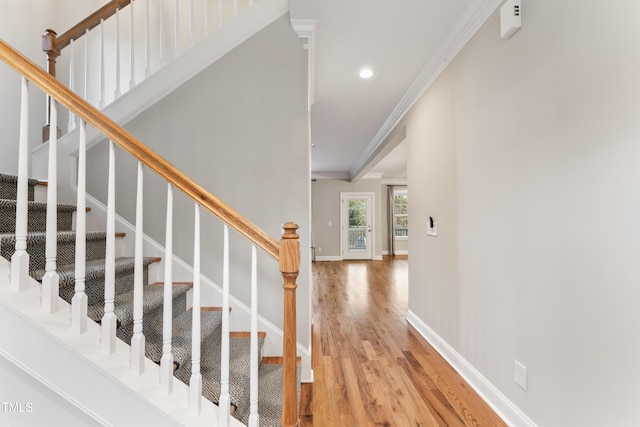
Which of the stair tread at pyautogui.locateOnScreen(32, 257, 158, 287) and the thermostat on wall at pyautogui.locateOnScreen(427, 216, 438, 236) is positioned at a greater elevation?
the thermostat on wall at pyautogui.locateOnScreen(427, 216, 438, 236)

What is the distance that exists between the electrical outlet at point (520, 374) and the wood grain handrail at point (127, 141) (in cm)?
148

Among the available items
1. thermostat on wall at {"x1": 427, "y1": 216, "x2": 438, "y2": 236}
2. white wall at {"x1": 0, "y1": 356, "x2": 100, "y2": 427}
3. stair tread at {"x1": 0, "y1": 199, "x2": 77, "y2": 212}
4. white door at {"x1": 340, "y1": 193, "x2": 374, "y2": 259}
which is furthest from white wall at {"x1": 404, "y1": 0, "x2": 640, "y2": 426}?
white door at {"x1": 340, "y1": 193, "x2": 374, "y2": 259}

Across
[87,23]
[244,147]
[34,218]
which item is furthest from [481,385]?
[87,23]

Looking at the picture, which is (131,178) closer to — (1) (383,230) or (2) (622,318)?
(2) (622,318)

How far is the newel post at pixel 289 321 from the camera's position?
50.3 inches

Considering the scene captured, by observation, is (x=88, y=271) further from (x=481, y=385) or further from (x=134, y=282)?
(x=481, y=385)

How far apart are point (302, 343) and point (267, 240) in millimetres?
1291

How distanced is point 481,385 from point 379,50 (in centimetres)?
256

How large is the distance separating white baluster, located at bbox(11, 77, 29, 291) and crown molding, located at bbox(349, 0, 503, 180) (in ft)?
7.97

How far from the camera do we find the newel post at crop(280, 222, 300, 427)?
1.28 m

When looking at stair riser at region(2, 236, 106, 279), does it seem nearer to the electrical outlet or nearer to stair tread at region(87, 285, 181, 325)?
stair tread at region(87, 285, 181, 325)

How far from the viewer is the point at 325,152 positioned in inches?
241

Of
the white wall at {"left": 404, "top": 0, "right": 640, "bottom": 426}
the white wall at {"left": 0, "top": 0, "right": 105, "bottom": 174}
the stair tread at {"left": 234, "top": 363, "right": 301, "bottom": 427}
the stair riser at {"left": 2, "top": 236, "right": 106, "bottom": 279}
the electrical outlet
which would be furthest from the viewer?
the white wall at {"left": 0, "top": 0, "right": 105, "bottom": 174}

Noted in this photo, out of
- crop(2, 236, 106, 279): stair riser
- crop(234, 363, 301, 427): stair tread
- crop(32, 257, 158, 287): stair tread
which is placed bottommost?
crop(234, 363, 301, 427): stair tread
